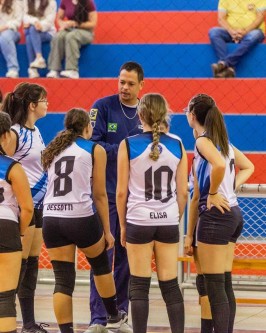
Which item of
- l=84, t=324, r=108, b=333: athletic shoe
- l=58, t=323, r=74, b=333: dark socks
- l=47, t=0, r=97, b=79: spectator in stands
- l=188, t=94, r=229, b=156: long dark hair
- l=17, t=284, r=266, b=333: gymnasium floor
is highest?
l=47, t=0, r=97, b=79: spectator in stands

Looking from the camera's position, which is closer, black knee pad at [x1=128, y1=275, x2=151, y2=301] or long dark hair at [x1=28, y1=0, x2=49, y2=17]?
black knee pad at [x1=128, y1=275, x2=151, y2=301]

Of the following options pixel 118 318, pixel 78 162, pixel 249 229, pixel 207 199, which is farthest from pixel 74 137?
pixel 249 229

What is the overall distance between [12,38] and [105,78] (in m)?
1.45

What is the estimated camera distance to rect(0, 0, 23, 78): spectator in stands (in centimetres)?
1149

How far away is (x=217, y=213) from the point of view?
5.57 meters

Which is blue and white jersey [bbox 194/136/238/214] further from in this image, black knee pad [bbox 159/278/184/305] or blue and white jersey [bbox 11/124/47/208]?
blue and white jersey [bbox 11/124/47/208]

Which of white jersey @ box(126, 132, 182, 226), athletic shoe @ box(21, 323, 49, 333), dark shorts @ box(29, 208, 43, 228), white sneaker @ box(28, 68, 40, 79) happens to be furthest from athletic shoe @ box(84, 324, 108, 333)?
white sneaker @ box(28, 68, 40, 79)

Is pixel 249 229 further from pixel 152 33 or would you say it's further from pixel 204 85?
pixel 152 33

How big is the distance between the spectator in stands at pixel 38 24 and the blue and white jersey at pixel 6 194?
6343 millimetres

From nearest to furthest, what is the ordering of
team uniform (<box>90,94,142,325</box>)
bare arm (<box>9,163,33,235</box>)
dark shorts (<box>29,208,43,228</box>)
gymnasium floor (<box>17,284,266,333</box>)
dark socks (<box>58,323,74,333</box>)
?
bare arm (<box>9,163,33,235</box>)
dark socks (<box>58,323,74,333</box>)
dark shorts (<box>29,208,43,228</box>)
team uniform (<box>90,94,142,325</box>)
gymnasium floor (<box>17,284,266,333</box>)

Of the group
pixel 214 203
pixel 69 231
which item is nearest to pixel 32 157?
pixel 69 231

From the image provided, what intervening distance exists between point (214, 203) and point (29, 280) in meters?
1.56

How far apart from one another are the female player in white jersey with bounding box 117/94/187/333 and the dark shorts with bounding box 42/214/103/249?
0.82 feet

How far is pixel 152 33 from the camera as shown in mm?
12102
